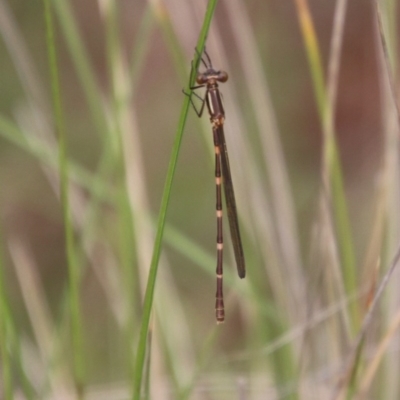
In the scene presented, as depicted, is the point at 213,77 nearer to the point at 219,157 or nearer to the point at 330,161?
the point at 219,157

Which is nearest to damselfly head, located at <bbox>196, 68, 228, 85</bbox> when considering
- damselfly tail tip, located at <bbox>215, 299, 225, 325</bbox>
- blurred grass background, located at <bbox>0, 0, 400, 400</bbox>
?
blurred grass background, located at <bbox>0, 0, 400, 400</bbox>

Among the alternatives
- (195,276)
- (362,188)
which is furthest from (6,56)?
(362,188)

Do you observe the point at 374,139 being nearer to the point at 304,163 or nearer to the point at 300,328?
the point at 304,163

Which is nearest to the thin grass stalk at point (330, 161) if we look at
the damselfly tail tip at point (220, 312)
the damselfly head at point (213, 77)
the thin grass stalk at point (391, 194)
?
the thin grass stalk at point (391, 194)

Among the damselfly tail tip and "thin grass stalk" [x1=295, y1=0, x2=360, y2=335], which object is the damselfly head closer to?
"thin grass stalk" [x1=295, y1=0, x2=360, y2=335]

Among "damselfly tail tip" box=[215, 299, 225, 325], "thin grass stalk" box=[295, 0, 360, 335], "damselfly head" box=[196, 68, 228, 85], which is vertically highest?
"damselfly head" box=[196, 68, 228, 85]

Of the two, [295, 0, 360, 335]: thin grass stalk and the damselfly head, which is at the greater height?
the damselfly head

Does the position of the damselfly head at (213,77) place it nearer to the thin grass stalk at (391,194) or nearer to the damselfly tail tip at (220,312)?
the thin grass stalk at (391,194)

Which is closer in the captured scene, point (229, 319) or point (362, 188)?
point (229, 319)

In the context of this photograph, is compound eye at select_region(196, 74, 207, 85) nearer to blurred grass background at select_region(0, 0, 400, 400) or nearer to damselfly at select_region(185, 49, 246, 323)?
damselfly at select_region(185, 49, 246, 323)
